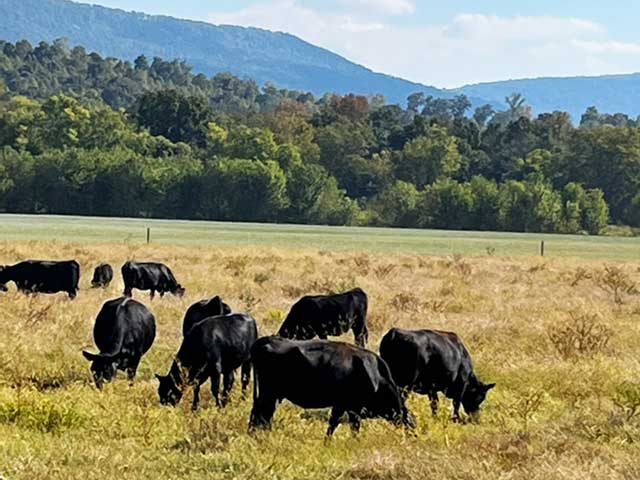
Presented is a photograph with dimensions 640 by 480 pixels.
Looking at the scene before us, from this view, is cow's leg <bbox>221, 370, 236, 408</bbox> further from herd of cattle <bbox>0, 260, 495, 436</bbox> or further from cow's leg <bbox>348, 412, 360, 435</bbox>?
cow's leg <bbox>348, 412, 360, 435</bbox>

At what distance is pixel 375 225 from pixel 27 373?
84.4 meters

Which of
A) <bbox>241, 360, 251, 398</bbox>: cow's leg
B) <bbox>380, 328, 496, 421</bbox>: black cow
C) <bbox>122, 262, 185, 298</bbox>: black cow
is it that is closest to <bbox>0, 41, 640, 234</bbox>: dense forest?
<bbox>122, 262, 185, 298</bbox>: black cow

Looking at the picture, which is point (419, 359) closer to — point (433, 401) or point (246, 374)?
point (433, 401)

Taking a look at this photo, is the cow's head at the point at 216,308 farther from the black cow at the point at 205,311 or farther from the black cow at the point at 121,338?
the black cow at the point at 121,338

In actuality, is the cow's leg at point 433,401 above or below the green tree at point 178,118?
below

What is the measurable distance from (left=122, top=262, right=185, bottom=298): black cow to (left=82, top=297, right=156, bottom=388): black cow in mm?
9621

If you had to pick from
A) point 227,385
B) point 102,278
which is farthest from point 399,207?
point 227,385

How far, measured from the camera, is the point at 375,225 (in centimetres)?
9725

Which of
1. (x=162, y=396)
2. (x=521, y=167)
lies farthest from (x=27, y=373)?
(x=521, y=167)

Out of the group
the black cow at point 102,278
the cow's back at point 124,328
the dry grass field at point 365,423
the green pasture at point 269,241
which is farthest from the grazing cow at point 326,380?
the green pasture at point 269,241

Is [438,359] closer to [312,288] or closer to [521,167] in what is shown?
[312,288]

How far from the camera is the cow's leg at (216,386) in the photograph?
12.1 m

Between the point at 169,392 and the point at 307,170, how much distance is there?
278 ft

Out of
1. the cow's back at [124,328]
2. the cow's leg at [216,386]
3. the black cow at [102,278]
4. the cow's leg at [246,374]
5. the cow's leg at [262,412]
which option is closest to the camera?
the cow's leg at [262,412]
